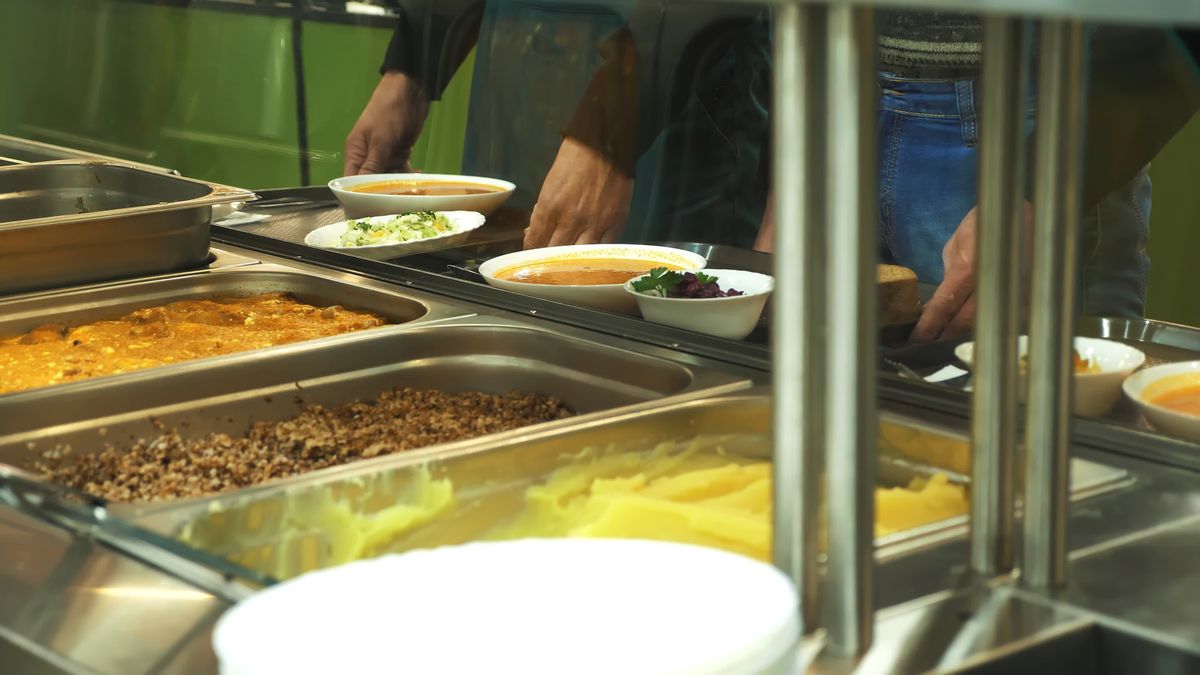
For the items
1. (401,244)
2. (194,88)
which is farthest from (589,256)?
(194,88)

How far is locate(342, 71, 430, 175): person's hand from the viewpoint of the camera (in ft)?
8.29

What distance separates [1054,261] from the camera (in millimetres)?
704

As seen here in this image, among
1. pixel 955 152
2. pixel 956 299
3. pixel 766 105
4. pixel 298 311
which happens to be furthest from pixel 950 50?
pixel 298 311

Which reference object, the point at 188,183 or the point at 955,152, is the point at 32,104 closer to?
the point at 188,183

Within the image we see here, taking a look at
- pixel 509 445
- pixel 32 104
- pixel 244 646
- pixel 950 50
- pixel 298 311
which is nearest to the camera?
pixel 244 646

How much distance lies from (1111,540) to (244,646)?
0.57m

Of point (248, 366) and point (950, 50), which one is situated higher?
point (950, 50)

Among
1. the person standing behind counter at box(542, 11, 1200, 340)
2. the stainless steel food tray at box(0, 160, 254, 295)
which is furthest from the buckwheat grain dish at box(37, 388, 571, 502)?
the person standing behind counter at box(542, 11, 1200, 340)

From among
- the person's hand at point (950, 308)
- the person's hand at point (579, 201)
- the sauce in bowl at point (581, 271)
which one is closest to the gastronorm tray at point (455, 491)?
the person's hand at point (950, 308)

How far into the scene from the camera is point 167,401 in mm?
1380

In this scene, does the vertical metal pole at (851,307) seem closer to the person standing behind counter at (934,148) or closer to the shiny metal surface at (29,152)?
the person standing behind counter at (934,148)

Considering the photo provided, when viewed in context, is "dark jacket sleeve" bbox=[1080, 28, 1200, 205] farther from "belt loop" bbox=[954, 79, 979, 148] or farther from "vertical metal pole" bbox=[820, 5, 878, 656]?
"vertical metal pole" bbox=[820, 5, 878, 656]

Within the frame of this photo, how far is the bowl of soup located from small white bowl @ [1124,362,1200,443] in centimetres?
114

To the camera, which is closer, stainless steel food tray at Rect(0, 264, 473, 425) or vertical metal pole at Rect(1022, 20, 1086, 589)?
vertical metal pole at Rect(1022, 20, 1086, 589)
